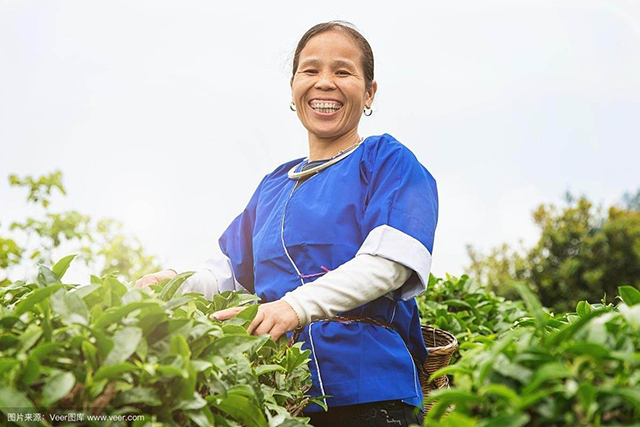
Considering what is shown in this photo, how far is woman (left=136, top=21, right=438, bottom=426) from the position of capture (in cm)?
205

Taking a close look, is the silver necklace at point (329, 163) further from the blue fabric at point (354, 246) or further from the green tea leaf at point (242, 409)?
the green tea leaf at point (242, 409)

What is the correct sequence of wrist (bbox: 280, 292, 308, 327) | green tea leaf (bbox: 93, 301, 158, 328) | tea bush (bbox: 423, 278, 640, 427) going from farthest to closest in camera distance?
1. wrist (bbox: 280, 292, 308, 327)
2. green tea leaf (bbox: 93, 301, 158, 328)
3. tea bush (bbox: 423, 278, 640, 427)

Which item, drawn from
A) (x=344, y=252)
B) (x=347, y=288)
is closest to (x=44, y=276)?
(x=347, y=288)

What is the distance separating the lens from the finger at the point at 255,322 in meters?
1.79

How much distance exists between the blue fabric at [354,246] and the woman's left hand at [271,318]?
0.31 metres

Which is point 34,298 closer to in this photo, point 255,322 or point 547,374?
point 255,322

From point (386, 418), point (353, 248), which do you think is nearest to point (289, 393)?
point (386, 418)

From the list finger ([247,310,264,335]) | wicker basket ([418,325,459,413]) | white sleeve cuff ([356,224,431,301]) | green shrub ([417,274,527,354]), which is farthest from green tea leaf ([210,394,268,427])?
green shrub ([417,274,527,354])

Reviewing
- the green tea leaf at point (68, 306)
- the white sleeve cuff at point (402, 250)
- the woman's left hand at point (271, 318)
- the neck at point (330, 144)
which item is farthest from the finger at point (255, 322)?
the neck at point (330, 144)

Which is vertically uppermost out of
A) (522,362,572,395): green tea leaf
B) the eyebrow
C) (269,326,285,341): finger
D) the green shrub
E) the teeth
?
the eyebrow

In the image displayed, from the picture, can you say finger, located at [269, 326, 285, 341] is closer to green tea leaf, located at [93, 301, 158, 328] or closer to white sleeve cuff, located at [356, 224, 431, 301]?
white sleeve cuff, located at [356, 224, 431, 301]

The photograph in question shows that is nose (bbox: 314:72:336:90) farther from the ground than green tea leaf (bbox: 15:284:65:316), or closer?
farther from the ground

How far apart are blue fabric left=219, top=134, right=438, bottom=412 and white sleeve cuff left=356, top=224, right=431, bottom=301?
25mm

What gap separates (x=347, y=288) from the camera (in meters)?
2.02
